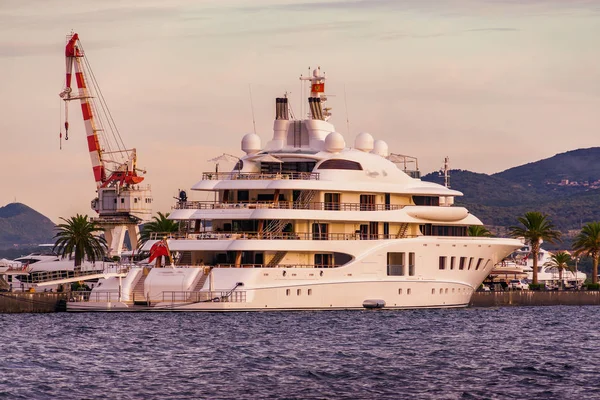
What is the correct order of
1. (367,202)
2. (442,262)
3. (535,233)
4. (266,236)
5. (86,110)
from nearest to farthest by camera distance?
(266,236) < (367,202) < (442,262) < (535,233) < (86,110)

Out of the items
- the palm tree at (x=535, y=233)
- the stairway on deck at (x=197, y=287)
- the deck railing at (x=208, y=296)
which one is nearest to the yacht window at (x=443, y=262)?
the deck railing at (x=208, y=296)

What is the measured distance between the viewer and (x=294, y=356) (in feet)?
167

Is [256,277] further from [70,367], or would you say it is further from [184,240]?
[70,367]

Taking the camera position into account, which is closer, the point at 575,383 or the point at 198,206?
the point at 575,383

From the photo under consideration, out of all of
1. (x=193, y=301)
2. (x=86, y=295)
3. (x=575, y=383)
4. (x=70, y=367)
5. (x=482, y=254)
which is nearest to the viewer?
(x=575, y=383)

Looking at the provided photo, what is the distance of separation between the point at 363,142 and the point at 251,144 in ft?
23.8

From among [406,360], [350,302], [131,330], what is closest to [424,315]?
[350,302]

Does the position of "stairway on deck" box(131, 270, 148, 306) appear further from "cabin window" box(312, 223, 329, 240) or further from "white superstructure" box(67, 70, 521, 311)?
"cabin window" box(312, 223, 329, 240)

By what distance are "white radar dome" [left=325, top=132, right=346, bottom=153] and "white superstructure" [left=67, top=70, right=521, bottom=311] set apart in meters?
0.06

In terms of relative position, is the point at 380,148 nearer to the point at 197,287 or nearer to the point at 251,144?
the point at 251,144

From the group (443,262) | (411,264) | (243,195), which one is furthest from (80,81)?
(411,264)

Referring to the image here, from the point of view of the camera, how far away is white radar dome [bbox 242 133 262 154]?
82.9 meters

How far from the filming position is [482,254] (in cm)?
8444

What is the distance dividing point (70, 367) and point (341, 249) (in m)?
31.4
